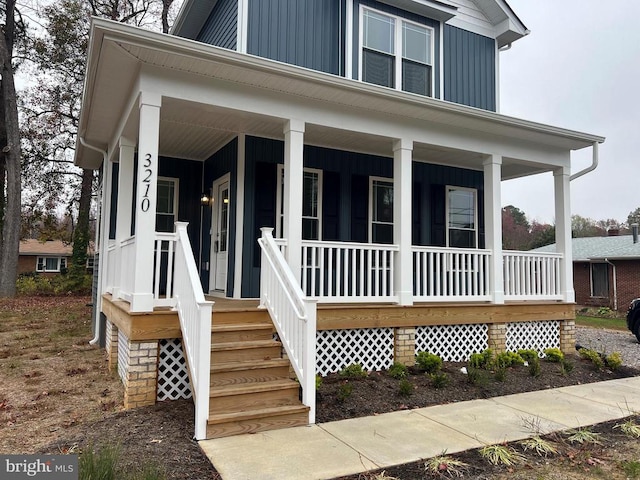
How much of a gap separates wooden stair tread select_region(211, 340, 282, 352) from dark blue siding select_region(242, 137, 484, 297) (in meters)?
2.21

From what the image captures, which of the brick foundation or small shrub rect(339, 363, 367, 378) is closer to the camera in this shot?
small shrub rect(339, 363, 367, 378)

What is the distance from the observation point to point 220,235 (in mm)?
7969

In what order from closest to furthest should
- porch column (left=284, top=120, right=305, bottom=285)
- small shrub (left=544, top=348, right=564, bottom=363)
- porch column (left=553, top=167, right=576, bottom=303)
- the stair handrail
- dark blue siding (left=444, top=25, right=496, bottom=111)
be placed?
1. the stair handrail
2. porch column (left=284, top=120, right=305, bottom=285)
3. small shrub (left=544, top=348, right=564, bottom=363)
4. porch column (left=553, top=167, right=576, bottom=303)
5. dark blue siding (left=444, top=25, right=496, bottom=111)

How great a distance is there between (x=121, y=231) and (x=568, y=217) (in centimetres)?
717

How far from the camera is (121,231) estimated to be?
660cm

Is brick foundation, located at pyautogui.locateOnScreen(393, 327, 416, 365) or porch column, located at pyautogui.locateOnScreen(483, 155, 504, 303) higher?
porch column, located at pyautogui.locateOnScreen(483, 155, 504, 303)

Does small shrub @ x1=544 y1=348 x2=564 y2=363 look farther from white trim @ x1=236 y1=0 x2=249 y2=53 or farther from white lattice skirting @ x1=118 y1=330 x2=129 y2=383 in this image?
white trim @ x1=236 y1=0 x2=249 y2=53

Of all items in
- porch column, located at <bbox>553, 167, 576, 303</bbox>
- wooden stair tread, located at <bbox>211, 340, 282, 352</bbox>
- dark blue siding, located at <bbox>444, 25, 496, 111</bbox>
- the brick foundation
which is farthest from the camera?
dark blue siding, located at <bbox>444, 25, 496, 111</bbox>

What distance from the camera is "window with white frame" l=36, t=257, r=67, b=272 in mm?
33906

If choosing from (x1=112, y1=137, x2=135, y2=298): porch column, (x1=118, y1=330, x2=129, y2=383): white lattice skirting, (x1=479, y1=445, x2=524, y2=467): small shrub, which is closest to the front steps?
(x1=118, y1=330, x2=129, y2=383): white lattice skirting

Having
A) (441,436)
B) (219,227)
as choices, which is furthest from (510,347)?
(219,227)

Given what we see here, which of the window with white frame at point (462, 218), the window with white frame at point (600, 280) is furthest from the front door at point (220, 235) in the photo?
the window with white frame at point (600, 280)

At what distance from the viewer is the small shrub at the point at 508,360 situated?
21.7 feet

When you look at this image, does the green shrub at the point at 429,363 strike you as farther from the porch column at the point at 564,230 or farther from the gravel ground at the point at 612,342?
the gravel ground at the point at 612,342
